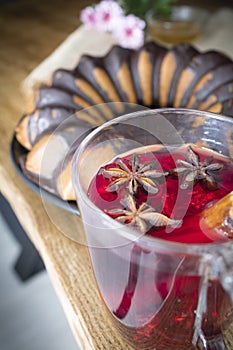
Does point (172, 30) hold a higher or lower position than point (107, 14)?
lower

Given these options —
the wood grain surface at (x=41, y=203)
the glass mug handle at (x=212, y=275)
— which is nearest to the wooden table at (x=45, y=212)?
the wood grain surface at (x=41, y=203)

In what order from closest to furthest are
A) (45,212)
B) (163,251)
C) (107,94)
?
1. (163,251)
2. (45,212)
3. (107,94)

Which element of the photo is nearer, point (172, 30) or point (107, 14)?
point (107, 14)

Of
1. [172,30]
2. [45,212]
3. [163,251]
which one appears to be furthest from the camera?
[172,30]

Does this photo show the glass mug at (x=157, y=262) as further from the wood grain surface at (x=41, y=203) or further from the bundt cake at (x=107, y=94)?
the bundt cake at (x=107, y=94)

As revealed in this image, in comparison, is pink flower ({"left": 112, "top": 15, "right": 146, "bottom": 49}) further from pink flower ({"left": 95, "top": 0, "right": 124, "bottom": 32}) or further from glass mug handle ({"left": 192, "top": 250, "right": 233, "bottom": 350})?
glass mug handle ({"left": 192, "top": 250, "right": 233, "bottom": 350})

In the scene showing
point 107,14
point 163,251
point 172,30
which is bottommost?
point 172,30

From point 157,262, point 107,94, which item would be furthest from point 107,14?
point 157,262

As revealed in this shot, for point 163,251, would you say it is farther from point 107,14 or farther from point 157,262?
point 107,14
